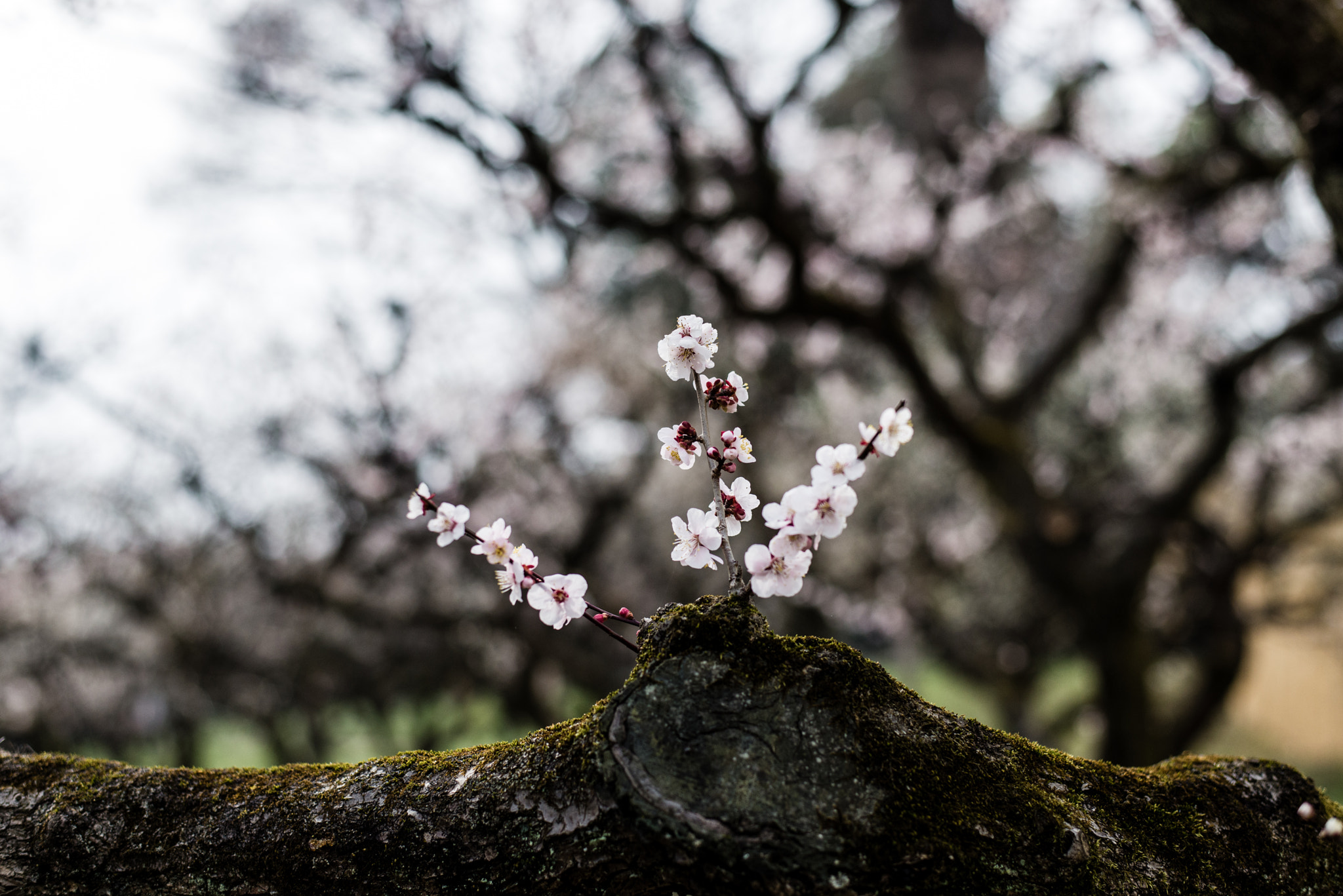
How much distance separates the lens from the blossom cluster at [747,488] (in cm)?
131

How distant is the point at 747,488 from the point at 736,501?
37 millimetres

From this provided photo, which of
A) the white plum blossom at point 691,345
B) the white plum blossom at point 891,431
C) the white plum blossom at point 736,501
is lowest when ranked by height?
the white plum blossom at point 736,501

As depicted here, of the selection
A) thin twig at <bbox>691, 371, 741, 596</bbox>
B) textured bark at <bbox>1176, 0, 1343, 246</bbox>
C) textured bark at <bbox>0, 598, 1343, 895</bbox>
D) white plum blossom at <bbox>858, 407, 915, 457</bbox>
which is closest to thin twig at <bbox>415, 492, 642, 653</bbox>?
textured bark at <bbox>0, 598, 1343, 895</bbox>

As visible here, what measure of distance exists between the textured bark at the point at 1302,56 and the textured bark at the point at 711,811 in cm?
202

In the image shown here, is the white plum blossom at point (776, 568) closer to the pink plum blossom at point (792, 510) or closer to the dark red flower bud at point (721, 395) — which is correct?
the pink plum blossom at point (792, 510)

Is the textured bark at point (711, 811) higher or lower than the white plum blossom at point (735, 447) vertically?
lower

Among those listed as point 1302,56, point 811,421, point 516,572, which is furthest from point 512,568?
point 811,421

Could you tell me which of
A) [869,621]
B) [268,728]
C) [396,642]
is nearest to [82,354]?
[396,642]

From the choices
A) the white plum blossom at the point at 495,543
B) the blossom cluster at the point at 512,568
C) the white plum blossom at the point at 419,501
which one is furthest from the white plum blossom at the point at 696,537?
the white plum blossom at the point at 419,501

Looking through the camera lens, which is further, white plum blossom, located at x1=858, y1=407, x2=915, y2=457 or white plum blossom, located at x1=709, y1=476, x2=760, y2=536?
white plum blossom, located at x1=709, y1=476, x2=760, y2=536

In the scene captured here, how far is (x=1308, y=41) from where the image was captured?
7.36 ft

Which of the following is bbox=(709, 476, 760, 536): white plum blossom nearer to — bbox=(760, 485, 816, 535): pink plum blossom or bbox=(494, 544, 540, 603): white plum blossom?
bbox=(760, 485, 816, 535): pink plum blossom

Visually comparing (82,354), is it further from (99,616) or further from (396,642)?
(99,616)

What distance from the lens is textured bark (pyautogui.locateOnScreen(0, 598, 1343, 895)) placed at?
3.65 feet
